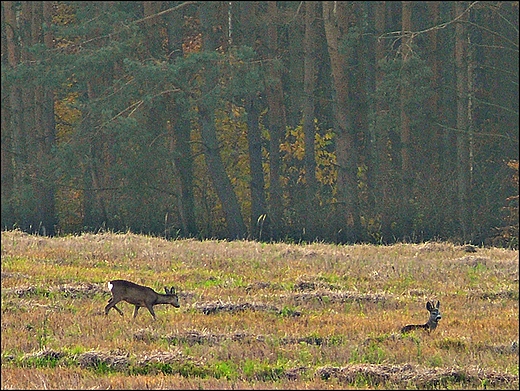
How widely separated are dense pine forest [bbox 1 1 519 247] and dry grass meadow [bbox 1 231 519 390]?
9805mm

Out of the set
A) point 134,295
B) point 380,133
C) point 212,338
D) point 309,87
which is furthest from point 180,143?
point 212,338

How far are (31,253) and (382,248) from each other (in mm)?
7659

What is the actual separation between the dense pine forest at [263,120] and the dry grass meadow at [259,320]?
981 cm

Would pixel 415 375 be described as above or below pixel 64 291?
above

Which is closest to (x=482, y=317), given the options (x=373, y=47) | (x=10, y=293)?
(x=10, y=293)

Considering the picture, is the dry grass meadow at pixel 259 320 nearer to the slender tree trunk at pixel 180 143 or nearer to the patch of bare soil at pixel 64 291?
the patch of bare soil at pixel 64 291

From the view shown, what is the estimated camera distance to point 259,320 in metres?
13.2

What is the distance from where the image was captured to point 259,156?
36.7 metres

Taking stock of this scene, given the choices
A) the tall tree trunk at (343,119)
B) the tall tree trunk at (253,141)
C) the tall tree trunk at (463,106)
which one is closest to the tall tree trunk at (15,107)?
the tall tree trunk at (253,141)

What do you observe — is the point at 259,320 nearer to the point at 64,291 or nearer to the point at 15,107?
the point at 64,291

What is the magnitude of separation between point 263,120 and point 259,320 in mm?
32728

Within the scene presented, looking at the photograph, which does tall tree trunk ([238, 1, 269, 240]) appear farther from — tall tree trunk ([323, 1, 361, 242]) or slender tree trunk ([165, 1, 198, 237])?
tall tree trunk ([323, 1, 361, 242])

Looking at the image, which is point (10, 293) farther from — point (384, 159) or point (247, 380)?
point (384, 159)

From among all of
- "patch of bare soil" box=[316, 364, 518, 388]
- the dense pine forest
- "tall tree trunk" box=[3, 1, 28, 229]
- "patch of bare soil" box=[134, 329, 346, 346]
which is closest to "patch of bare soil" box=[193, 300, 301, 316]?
"patch of bare soil" box=[134, 329, 346, 346]
